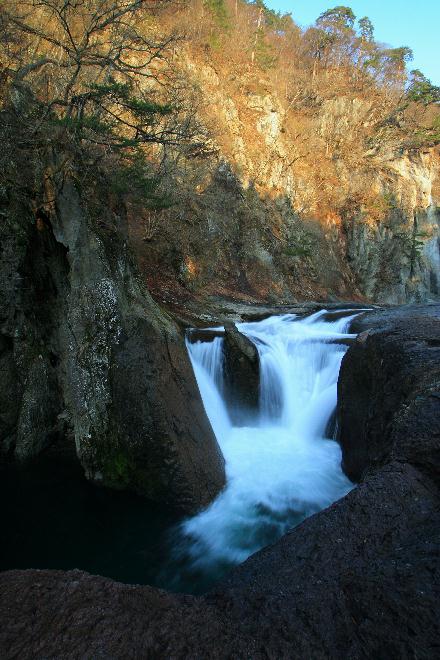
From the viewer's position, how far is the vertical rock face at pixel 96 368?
5.40 metres

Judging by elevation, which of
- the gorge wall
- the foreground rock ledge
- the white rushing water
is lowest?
the white rushing water

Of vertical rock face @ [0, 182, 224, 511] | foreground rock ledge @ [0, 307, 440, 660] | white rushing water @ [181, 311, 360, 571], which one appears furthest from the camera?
vertical rock face @ [0, 182, 224, 511]

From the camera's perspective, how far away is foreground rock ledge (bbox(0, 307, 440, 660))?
1458mm

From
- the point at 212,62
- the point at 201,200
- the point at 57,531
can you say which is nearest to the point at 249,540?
the point at 57,531

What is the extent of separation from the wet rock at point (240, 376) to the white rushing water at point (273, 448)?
0.20 m

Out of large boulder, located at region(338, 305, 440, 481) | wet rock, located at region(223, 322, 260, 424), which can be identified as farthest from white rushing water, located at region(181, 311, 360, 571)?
large boulder, located at region(338, 305, 440, 481)

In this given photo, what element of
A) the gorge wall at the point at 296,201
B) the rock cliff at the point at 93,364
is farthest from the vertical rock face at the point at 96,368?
the gorge wall at the point at 296,201

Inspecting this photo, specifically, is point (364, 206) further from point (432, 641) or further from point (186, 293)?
point (432, 641)

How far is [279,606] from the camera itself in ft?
5.61

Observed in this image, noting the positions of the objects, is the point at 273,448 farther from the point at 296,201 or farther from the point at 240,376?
→ the point at 296,201

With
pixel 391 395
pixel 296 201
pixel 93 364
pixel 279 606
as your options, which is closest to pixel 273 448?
pixel 391 395

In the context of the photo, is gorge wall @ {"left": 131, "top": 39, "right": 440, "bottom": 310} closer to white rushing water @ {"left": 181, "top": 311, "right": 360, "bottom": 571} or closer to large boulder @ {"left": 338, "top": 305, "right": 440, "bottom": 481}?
white rushing water @ {"left": 181, "top": 311, "right": 360, "bottom": 571}

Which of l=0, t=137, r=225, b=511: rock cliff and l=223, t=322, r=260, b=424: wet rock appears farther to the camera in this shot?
l=223, t=322, r=260, b=424: wet rock

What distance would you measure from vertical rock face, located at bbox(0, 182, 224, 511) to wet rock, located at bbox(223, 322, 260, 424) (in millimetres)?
2294
